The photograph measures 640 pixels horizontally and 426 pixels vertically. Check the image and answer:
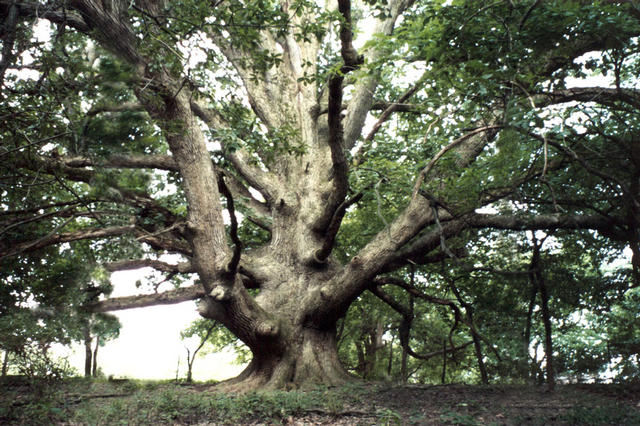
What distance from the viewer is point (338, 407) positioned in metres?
4.41

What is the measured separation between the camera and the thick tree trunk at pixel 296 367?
5.90 meters

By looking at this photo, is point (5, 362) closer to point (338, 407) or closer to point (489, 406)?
point (338, 407)

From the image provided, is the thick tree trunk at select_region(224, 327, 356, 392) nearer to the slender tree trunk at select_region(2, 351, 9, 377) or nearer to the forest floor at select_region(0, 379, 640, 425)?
the forest floor at select_region(0, 379, 640, 425)

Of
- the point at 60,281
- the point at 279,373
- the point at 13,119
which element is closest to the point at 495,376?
the point at 279,373

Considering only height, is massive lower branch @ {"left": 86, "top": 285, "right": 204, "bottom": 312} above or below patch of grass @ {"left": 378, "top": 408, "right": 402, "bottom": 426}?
above

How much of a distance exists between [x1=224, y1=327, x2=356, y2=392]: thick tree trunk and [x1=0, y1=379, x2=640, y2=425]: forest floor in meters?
0.59

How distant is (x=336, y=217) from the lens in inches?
Result: 227

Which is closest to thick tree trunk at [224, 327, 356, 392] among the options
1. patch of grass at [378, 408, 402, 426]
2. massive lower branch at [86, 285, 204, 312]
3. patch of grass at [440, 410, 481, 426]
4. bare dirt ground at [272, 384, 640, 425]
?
bare dirt ground at [272, 384, 640, 425]

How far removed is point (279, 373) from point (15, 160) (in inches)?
166

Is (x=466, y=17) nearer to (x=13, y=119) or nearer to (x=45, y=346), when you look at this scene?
(x=13, y=119)

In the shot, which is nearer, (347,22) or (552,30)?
(347,22)

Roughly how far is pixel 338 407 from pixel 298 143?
11.7ft

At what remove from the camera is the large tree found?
3.55 metres

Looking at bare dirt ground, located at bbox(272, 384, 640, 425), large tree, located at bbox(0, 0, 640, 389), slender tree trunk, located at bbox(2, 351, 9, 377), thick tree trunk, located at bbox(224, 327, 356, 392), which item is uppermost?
large tree, located at bbox(0, 0, 640, 389)
